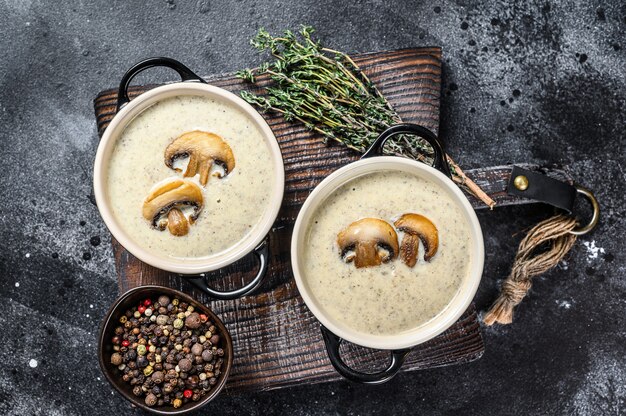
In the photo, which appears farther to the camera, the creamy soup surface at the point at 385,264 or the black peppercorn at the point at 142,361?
the black peppercorn at the point at 142,361

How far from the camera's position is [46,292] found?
1.90 meters

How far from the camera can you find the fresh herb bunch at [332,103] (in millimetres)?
1543

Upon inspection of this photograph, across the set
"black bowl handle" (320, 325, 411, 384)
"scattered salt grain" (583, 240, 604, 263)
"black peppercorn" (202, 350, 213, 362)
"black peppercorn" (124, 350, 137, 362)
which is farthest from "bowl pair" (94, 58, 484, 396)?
"scattered salt grain" (583, 240, 604, 263)

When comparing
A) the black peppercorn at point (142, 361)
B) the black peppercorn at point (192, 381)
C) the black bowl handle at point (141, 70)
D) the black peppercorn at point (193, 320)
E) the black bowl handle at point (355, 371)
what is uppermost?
the black bowl handle at point (141, 70)

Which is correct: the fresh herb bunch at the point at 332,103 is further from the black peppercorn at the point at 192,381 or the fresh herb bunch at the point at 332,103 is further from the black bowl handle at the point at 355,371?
the black peppercorn at the point at 192,381

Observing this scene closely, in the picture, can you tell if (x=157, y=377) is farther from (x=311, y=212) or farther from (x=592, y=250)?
(x=592, y=250)

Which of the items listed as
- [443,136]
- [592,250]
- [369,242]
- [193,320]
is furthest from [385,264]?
[592,250]

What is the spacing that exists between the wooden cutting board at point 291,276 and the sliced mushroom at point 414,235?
330mm

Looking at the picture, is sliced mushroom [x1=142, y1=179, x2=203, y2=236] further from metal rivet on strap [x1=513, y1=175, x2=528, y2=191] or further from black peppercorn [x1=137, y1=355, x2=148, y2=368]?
metal rivet on strap [x1=513, y1=175, x2=528, y2=191]

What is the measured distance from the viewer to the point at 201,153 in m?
1.36

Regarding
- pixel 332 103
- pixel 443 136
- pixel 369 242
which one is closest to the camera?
pixel 369 242

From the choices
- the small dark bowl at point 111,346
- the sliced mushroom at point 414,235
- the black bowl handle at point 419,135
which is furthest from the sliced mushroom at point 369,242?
the small dark bowl at point 111,346

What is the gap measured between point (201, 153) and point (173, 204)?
130 millimetres

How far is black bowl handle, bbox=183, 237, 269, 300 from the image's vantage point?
1.43 meters
